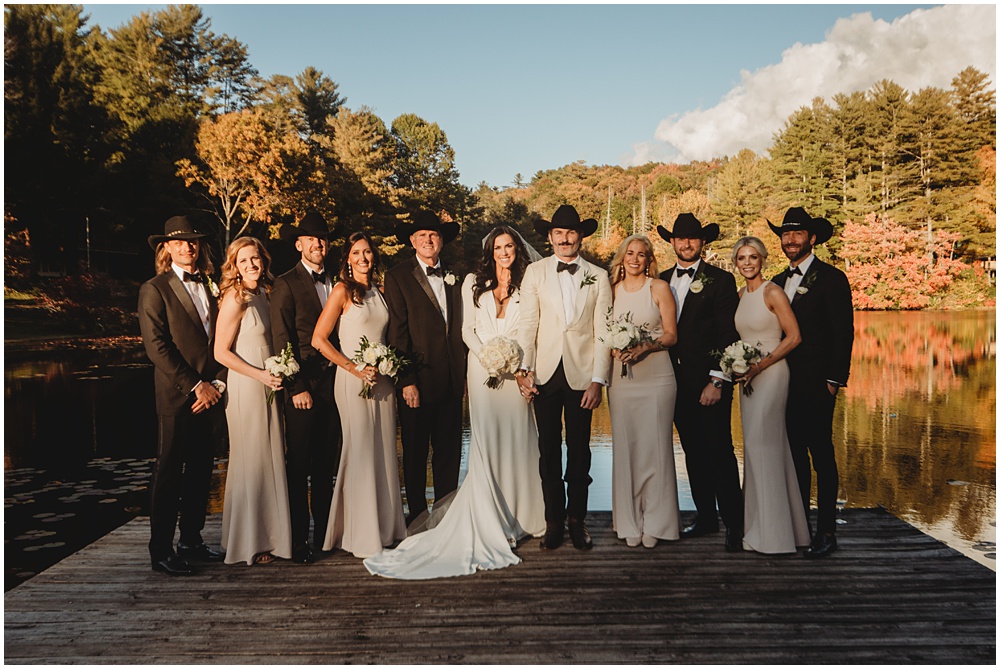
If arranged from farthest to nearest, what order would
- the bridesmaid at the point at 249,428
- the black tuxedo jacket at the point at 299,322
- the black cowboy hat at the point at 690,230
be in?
the black cowboy hat at the point at 690,230 < the black tuxedo jacket at the point at 299,322 < the bridesmaid at the point at 249,428

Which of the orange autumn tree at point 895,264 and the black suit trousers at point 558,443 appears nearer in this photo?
A: the black suit trousers at point 558,443

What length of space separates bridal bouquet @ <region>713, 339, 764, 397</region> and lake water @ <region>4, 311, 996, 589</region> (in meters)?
1.66

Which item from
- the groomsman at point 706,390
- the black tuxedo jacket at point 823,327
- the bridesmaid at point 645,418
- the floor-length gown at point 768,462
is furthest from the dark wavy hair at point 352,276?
the black tuxedo jacket at point 823,327

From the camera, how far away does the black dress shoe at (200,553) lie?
4949 millimetres

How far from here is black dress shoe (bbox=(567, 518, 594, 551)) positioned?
16.2 feet

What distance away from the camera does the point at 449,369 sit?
5363 millimetres

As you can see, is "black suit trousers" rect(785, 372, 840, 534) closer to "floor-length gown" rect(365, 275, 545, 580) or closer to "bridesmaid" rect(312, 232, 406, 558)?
"floor-length gown" rect(365, 275, 545, 580)

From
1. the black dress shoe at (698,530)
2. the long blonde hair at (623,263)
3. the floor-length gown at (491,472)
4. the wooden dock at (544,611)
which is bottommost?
the wooden dock at (544,611)

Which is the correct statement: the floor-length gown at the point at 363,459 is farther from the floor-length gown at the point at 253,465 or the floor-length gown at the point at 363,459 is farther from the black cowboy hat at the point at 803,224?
the black cowboy hat at the point at 803,224

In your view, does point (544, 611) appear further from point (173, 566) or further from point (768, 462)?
point (173, 566)

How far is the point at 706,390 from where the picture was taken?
16.7 feet

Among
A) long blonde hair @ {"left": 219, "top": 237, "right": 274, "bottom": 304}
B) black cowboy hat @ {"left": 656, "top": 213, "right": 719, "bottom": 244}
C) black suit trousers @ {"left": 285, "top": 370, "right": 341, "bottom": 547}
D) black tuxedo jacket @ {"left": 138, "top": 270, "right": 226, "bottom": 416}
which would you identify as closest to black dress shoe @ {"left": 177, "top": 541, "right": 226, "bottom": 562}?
black suit trousers @ {"left": 285, "top": 370, "right": 341, "bottom": 547}

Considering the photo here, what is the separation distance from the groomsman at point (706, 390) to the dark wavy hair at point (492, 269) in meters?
1.24

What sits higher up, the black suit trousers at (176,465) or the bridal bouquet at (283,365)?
the bridal bouquet at (283,365)
